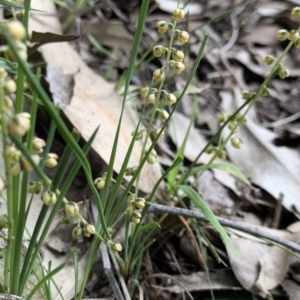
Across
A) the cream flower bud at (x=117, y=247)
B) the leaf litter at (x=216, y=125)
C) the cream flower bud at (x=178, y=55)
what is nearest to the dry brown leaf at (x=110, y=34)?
the leaf litter at (x=216, y=125)

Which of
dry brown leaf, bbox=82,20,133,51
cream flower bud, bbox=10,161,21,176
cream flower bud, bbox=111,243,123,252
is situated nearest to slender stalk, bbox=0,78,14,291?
cream flower bud, bbox=10,161,21,176

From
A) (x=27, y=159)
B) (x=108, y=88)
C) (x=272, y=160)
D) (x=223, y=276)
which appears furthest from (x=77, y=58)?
(x=27, y=159)

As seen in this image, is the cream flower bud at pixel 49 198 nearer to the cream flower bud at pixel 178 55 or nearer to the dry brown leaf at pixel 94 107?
the cream flower bud at pixel 178 55

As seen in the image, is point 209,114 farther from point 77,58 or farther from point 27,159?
point 27,159

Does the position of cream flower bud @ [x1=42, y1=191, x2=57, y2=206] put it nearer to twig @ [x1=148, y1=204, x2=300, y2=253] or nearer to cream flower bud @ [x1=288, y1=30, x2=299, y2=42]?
twig @ [x1=148, y1=204, x2=300, y2=253]

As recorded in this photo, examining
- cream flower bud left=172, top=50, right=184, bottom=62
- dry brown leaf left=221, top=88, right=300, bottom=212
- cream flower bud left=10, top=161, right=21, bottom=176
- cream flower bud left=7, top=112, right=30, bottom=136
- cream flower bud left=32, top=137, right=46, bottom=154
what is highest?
cream flower bud left=172, top=50, right=184, bottom=62
